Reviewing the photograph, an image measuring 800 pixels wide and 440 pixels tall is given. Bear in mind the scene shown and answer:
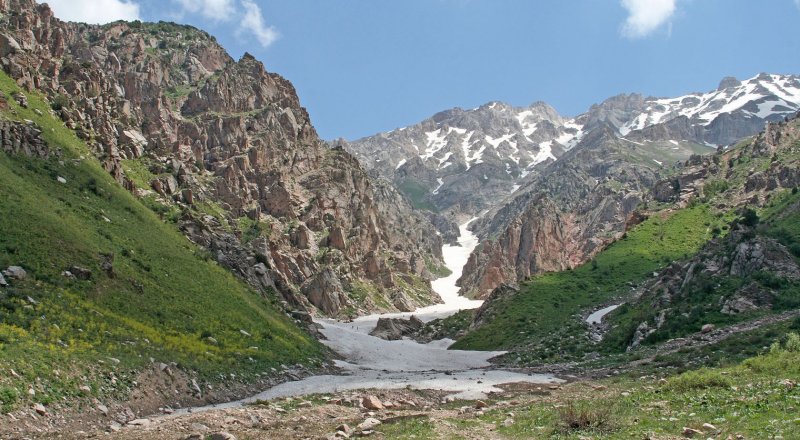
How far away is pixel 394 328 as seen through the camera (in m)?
91.9

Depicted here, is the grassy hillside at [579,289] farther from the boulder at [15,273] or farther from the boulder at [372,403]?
the boulder at [15,273]

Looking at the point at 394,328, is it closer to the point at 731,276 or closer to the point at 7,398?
the point at 731,276

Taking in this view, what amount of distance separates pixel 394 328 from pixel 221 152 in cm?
7024

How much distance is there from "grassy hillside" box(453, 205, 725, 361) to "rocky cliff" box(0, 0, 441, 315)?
29.6 metres

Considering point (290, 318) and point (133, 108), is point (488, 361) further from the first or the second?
point (133, 108)

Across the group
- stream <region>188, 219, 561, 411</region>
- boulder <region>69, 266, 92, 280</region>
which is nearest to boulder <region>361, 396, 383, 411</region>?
stream <region>188, 219, 561, 411</region>

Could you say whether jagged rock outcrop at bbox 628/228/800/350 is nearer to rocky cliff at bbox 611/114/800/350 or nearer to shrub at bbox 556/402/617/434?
rocky cliff at bbox 611/114/800/350

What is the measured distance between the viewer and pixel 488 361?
197 ft

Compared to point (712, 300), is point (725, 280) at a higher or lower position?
higher

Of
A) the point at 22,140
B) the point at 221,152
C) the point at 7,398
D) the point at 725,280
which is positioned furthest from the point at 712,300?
the point at 221,152

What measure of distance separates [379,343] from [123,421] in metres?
52.0

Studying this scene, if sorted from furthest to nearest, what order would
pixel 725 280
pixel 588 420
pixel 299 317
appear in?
pixel 299 317 → pixel 725 280 → pixel 588 420

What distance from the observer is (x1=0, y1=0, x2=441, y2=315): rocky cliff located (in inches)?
3007

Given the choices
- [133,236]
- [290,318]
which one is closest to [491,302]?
[290,318]
